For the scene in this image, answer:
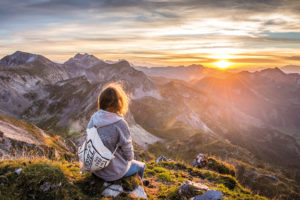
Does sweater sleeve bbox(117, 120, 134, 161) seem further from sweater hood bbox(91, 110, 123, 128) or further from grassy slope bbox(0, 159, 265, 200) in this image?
grassy slope bbox(0, 159, 265, 200)

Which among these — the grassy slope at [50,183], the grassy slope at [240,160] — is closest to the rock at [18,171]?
the grassy slope at [50,183]

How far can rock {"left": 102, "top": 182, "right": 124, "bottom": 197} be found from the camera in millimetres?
7617

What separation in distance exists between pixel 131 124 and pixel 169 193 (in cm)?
11597

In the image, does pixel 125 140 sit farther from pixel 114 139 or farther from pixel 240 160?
pixel 240 160

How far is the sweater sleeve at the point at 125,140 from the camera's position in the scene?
752cm

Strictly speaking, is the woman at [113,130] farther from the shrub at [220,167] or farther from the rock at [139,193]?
the shrub at [220,167]

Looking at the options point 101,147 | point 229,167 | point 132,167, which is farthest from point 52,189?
point 229,167

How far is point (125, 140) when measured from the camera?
759 cm

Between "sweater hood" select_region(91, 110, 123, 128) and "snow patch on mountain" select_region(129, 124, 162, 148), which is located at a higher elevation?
"sweater hood" select_region(91, 110, 123, 128)

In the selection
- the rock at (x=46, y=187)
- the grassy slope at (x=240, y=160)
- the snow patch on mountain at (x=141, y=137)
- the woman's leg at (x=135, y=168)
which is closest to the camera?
the rock at (x=46, y=187)

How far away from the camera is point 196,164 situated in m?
16.8

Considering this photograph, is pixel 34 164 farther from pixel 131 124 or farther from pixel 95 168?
pixel 131 124

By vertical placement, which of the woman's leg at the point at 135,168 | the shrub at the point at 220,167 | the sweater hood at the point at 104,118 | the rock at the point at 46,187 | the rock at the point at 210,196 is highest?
the sweater hood at the point at 104,118

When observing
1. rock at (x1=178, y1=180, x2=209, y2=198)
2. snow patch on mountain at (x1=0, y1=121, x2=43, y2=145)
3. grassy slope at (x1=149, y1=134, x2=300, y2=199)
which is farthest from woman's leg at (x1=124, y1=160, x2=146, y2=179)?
grassy slope at (x1=149, y1=134, x2=300, y2=199)
